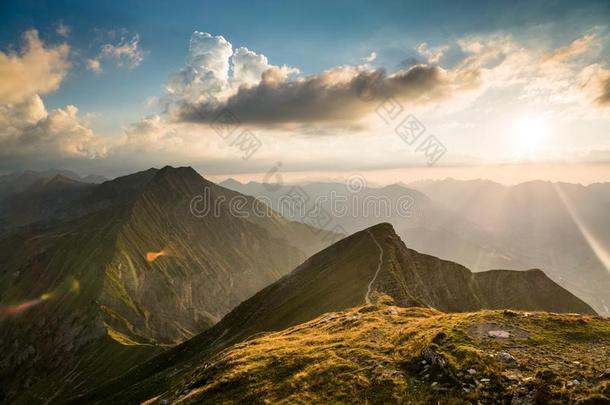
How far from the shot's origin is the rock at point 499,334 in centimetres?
3109

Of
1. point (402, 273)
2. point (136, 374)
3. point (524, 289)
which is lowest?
point (524, 289)

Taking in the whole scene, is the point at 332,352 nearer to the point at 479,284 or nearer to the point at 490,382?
the point at 490,382

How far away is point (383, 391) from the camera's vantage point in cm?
2591

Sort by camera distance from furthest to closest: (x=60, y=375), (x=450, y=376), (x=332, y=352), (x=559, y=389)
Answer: (x=60, y=375), (x=332, y=352), (x=450, y=376), (x=559, y=389)

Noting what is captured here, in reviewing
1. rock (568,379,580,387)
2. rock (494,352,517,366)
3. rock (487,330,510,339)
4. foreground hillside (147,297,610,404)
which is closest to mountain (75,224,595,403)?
foreground hillside (147,297,610,404)

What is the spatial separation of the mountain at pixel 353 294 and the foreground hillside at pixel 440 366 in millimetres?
33806

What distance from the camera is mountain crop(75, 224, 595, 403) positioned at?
3172 inches

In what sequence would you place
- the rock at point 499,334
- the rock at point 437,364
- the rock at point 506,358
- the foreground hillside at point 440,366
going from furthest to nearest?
the rock at point 499,334, the rock at point 506,358, the rock at point 437,364, the foreground hillside at point 440,366

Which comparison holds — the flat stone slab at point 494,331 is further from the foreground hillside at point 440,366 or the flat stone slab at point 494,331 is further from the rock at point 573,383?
the rock at point 573,383

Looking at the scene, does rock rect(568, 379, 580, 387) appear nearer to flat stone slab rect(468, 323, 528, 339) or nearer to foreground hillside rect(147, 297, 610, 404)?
foreground hillside rect(147, 297, 610, 404)

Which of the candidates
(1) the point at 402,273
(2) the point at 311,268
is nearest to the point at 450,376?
(1) the point at 402,273

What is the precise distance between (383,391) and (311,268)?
105 meters

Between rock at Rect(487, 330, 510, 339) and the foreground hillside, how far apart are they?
9cm

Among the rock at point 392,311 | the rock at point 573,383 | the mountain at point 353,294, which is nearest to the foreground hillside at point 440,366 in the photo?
the rock at point 573,383
